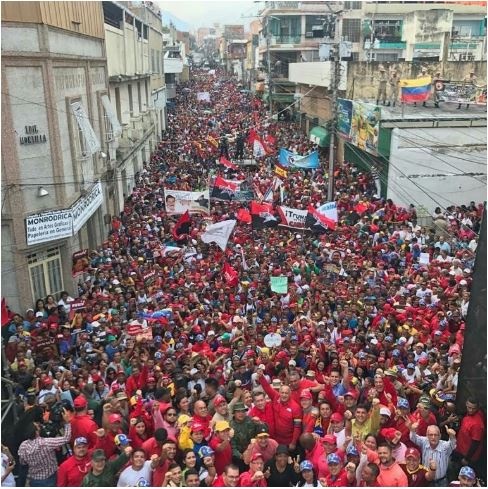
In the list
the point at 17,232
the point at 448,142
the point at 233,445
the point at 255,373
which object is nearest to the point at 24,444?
the point at 233,445

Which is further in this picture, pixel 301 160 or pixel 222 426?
pixel 301 160

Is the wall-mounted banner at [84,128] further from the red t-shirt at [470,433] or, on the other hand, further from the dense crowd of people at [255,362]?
the red t-shirt at [470,433]

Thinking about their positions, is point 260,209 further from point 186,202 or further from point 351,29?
point 351,29

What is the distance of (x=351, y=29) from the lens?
1802 inches

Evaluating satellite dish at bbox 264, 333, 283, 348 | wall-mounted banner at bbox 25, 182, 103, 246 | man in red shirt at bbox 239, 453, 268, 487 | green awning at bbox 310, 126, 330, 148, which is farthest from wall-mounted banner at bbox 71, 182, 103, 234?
green awning at bbox 310, 126, 330, 148

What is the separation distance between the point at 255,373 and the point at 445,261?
7559 mm

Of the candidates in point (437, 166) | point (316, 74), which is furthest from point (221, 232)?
point (316, 74)

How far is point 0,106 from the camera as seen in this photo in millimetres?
12711

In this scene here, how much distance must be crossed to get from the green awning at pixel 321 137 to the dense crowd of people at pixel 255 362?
14.0 m

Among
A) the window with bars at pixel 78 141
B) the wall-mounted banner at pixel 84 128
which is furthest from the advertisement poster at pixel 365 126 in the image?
the wall-mounted banner at pixel 84 128

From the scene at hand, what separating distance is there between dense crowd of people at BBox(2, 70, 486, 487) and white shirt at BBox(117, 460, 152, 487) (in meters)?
0.01

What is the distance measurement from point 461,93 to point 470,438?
77.4ft

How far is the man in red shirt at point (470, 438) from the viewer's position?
260 inches

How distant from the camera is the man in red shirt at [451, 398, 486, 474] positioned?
6594 mm
